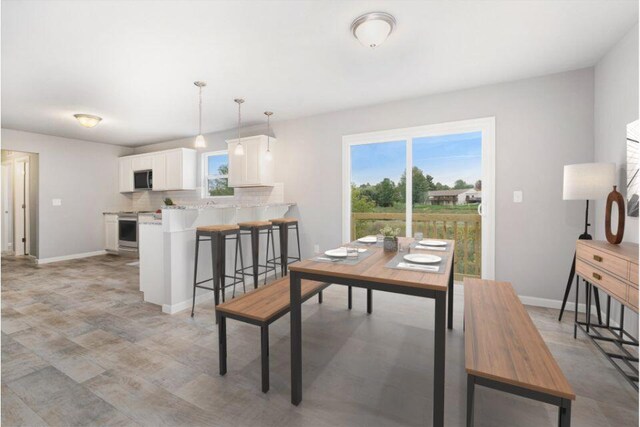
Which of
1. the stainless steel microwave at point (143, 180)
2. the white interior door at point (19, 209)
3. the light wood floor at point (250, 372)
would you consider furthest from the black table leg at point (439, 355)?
the white interior door at point (19, 209)

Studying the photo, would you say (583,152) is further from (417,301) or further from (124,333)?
(124,333)

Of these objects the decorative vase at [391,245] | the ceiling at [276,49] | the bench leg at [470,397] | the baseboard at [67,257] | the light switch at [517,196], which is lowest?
the baseboard at [67,257]

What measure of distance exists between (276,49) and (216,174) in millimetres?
3748

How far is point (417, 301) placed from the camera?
3.37 m

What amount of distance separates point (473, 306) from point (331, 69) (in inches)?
102

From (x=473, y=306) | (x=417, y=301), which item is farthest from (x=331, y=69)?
(x=417, y=301)

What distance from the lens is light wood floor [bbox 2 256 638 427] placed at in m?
1.60

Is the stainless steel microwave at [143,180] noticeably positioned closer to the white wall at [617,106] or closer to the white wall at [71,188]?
the white wall at [71,188]

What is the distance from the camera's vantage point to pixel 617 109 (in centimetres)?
251

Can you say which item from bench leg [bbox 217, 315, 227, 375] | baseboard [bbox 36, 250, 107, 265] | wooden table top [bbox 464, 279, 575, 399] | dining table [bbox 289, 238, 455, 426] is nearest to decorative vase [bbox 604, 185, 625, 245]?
wooden table top [bbox 464, 279, 575, 399]

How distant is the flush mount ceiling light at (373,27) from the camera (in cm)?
214

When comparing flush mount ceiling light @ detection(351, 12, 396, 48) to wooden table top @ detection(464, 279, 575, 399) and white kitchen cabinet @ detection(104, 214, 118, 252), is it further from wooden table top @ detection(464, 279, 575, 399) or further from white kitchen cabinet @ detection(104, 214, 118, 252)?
white kitchen cabinet @ detection(104, 214, 118, 252)

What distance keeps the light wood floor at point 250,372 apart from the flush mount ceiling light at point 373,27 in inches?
98.4

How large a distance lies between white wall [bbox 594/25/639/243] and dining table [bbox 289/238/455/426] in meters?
1.92
